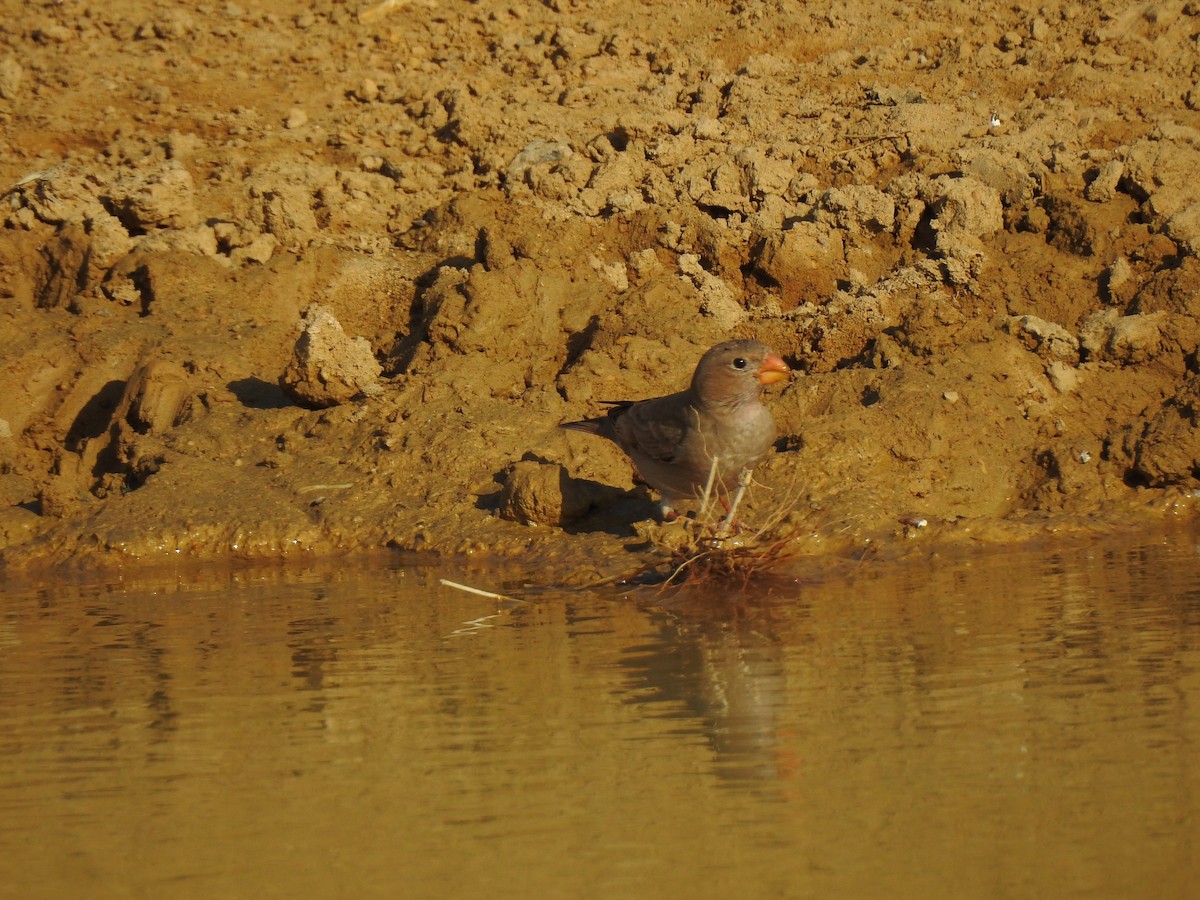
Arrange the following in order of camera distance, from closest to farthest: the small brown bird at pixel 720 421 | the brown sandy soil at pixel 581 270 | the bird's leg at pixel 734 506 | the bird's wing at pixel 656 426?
the bird's leg at pixel 734 506, the small brown bird at pixel 720 421, the bird's wing at pixel 656 426, the brown sandy soil at pixel 581 270

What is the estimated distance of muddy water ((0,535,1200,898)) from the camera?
311 centimetres

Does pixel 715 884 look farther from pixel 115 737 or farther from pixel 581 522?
pixel 581 522

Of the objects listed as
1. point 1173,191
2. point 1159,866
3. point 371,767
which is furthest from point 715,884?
point 1173,191

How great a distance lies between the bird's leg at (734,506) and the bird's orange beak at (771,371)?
45 cm

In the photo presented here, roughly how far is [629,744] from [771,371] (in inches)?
117

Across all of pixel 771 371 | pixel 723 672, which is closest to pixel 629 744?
pixel 723 672

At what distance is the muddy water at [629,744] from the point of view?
3.11 meters

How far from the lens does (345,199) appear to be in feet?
32.4

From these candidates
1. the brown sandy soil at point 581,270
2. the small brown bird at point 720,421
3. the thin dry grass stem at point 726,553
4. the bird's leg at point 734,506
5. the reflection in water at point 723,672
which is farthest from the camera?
the brown sandy soil at point 581,270

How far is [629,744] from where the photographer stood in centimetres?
391

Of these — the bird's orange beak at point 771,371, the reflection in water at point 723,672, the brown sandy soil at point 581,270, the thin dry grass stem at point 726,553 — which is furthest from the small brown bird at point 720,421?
the reflection in water at point 723,672

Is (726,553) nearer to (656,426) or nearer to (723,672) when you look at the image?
(656,426)

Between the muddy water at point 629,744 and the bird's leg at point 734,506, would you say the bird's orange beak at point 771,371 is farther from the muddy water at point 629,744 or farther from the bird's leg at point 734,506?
the muddy water at point 629,744

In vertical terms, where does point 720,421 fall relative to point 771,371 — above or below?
below
